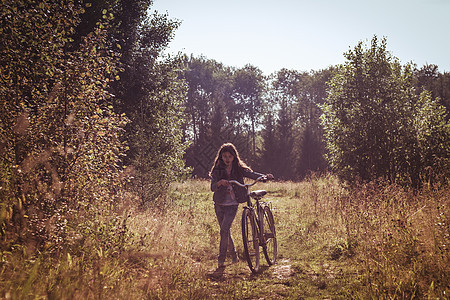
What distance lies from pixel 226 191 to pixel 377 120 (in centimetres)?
1018

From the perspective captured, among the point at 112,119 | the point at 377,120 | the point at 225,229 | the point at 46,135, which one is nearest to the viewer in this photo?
the point at 46,135

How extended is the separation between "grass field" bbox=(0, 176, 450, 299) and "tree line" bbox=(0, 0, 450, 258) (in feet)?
1.65

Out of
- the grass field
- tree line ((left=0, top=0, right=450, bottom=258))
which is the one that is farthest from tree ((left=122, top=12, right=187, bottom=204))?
the grass field

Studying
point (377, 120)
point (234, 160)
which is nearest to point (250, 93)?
point (377, 120)

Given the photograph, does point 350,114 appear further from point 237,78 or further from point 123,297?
point 237,78

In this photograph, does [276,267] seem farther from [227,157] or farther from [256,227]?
[227,157]

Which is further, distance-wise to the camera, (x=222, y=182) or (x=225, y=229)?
(x=225, y=229)

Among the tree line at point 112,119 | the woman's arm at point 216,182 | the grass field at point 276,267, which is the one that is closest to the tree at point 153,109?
the tree line at point 112,119

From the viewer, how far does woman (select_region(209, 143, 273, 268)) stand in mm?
5629

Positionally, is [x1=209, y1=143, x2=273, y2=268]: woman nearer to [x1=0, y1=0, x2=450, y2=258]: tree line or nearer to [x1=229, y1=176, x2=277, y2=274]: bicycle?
[x1=229, y1=176, x2=277, y2=274]: bicycle

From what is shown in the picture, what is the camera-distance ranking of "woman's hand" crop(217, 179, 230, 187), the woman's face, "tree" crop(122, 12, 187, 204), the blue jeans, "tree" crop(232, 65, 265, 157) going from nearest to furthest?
"woman's hand" crop(217, 179, 230, 187), the blue jeans, the woman's face, "tree" crop(122, 12, 187, 204), "tree" crop(232, 65, 265, 157)

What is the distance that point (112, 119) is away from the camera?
506 cm

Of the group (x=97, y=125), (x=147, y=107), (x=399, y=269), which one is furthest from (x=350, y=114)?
(x=97, y=125)

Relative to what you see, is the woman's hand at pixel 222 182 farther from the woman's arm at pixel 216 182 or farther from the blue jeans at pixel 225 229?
the blue jeans at pixel 225 229
